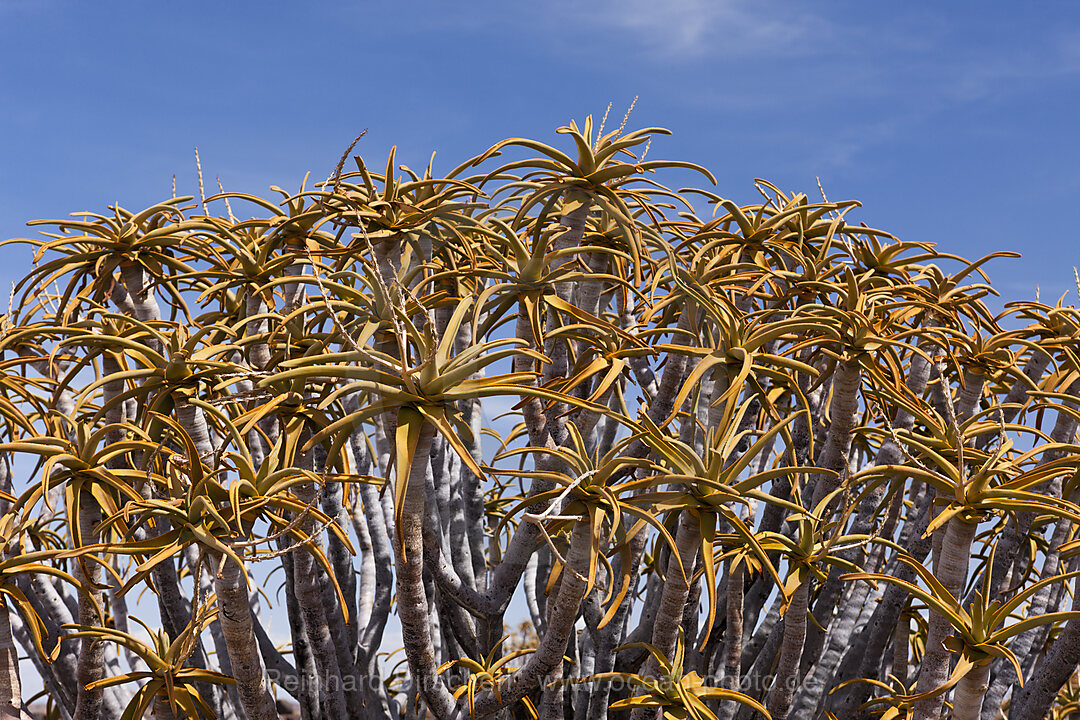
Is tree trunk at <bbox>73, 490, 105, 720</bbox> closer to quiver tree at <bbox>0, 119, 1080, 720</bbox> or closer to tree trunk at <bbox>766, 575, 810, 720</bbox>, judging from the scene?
quiver tree at <bbox>0, 119, 1080, 720</bbox>

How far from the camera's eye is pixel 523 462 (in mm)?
8680

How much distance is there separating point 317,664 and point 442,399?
348 cm

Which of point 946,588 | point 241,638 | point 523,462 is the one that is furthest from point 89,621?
point 946,588

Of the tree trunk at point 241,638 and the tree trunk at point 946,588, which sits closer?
the tree trunk at point 241,638

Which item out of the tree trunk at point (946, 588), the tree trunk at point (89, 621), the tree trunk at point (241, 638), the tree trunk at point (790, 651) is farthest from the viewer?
the tree trunk at point (790, 651)

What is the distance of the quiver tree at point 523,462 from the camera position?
5.20 meters

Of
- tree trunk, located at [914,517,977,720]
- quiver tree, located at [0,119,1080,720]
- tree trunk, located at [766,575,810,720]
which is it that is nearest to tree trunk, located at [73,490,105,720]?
quiver tree, located at [0,119,1080,720]

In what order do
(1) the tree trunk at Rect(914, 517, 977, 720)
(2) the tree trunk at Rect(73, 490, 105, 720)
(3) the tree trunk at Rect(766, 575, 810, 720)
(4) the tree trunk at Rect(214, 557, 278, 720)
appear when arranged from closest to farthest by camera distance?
(4) the tree trunk at Rect(214, 557, 278, 720)
(1) the tree trunk at Rect(914, 517, 977, 720)
(2) the tree trunk at Rect(73, 490, 105, 720)
(3) the tree trunk at Rect(766, 575, 810, 720)

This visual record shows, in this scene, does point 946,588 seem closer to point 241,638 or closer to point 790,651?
point 790,651

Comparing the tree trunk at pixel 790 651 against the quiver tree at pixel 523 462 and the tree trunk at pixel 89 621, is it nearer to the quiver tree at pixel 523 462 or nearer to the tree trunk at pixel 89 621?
the quiver tree at pixel 523 462

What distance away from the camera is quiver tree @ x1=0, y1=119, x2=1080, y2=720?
520 cm

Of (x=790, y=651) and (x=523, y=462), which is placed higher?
(x=523, y=462)

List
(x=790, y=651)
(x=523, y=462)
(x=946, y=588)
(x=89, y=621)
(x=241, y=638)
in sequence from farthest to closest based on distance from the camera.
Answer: (x=523, y=462)
(x=790, y=651)
(x=89, y=621)
(x=946, y=588)
(x=241, y=638)

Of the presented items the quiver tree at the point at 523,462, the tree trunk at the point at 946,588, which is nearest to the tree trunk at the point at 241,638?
the quiver tree at the point at 523,462
